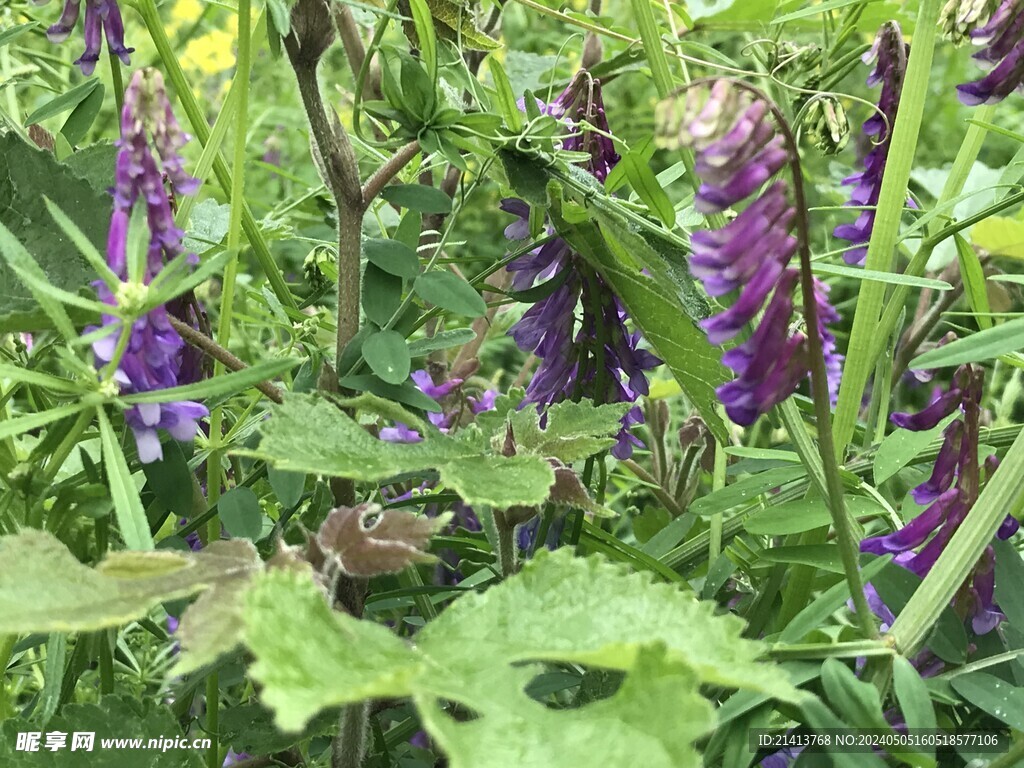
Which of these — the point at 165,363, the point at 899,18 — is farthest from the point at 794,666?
the point at 899,18

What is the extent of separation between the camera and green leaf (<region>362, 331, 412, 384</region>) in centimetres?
62

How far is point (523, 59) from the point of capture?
1255 millimetres

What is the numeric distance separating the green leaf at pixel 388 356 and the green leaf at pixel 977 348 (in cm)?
31

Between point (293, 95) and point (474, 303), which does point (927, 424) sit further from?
point (293, 95)

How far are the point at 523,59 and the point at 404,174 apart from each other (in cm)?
36

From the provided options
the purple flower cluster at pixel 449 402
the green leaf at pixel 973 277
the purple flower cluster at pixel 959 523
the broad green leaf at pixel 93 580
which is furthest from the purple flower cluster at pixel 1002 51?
the broad green leaf at pixel 93 580

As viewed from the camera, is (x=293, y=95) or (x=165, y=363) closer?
(x=165, y=363)

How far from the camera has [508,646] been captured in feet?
1.51

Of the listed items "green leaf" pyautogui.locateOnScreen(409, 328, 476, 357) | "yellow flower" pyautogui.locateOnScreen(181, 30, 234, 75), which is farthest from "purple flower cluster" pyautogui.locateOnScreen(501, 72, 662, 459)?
"yellow flower" pyautogui.locateOnScreen(181, 30, 234, 75)

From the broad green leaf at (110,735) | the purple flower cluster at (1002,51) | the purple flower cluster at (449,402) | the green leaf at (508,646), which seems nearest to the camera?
the green leaf at (508,646)

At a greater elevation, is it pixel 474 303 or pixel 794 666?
pixel 474 303

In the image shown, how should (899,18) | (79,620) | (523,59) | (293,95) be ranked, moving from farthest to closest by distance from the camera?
(293,95) < (523,59) < (899,18) < (79,620)

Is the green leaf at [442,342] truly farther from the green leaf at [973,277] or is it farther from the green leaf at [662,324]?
the green leaf at [973,277]

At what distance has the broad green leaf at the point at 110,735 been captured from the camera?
0.60 m
